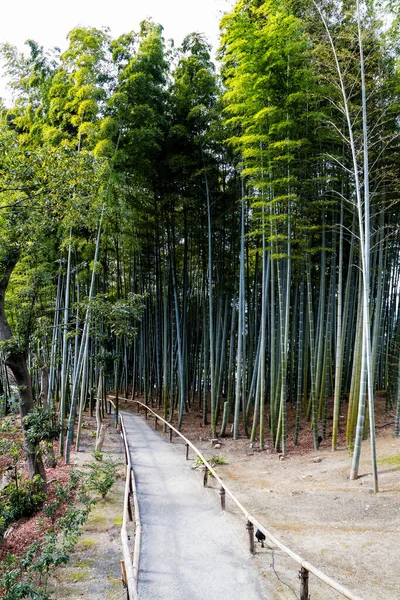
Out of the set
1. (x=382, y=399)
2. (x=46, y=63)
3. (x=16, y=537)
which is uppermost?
(x=46, y=63)

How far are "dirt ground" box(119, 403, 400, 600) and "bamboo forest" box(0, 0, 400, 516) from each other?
0.47 metres

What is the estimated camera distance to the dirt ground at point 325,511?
3.14 metres

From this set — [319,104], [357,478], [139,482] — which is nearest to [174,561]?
[139,482]

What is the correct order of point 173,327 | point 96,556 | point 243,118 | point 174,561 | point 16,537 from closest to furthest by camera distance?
point 174,561 < point 96,556 < point 16,537 < point 243,118 < point 173,327

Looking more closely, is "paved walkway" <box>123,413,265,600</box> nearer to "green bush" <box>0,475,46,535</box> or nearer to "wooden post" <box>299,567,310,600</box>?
"wooden post" <box>299,567,310,600</box>

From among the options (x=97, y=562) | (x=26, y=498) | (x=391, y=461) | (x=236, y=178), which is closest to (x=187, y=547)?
(x=97, y=562)

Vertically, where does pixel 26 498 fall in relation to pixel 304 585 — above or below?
below

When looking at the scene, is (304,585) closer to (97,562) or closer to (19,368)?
(97,562)

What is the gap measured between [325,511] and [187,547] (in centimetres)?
183

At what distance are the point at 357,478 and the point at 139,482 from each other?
303cm

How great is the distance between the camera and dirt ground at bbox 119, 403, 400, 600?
3.14m

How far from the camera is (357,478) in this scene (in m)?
5.50

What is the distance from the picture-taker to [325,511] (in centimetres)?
466

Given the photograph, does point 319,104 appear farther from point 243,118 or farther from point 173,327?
point 173,327
